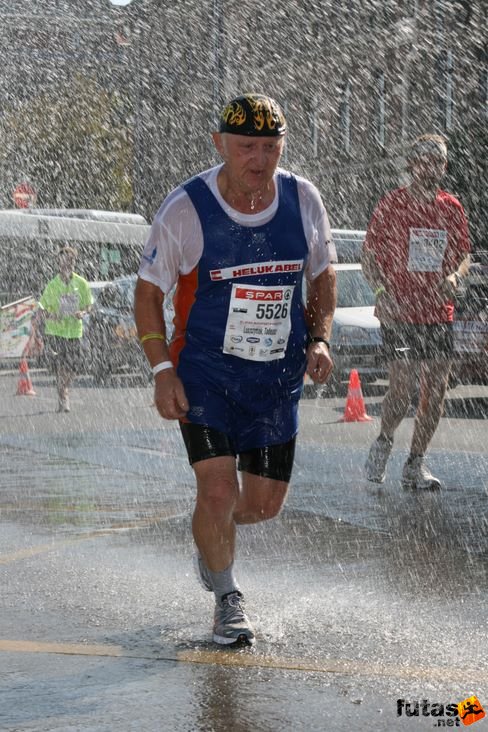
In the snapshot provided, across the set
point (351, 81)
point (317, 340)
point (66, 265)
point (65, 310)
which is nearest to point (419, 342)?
point (317, 340)

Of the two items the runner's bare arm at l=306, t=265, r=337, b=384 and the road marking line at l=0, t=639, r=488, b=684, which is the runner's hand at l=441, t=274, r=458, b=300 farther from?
the road marking line at l=0, t=639, r=488, b=684

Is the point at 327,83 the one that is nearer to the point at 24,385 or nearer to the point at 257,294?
the point at 24,385

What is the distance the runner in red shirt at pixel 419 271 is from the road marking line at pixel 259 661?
12.4 ft

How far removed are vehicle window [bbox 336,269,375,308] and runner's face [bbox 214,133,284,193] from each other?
13.6 metres

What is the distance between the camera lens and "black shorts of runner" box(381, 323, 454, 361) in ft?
26.7

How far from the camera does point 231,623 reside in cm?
479

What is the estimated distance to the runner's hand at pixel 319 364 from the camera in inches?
196

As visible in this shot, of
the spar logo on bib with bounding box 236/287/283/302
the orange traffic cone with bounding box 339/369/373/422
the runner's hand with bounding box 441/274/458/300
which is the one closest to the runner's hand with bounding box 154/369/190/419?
the spar logo on bib with bounding box 236/287/283/302

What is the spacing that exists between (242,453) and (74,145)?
46.6 m

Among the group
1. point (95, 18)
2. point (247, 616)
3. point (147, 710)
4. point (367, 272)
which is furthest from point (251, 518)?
point (95, 18)

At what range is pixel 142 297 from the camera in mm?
4957

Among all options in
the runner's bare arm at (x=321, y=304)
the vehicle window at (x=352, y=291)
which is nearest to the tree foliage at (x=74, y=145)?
the vehicle window at (x=352, y=291)

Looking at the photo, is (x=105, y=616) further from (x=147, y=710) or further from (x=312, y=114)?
(x=312, y=114)

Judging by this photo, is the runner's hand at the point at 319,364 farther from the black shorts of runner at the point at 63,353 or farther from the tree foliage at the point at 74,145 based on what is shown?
the tree foliage at the point at 74,145
